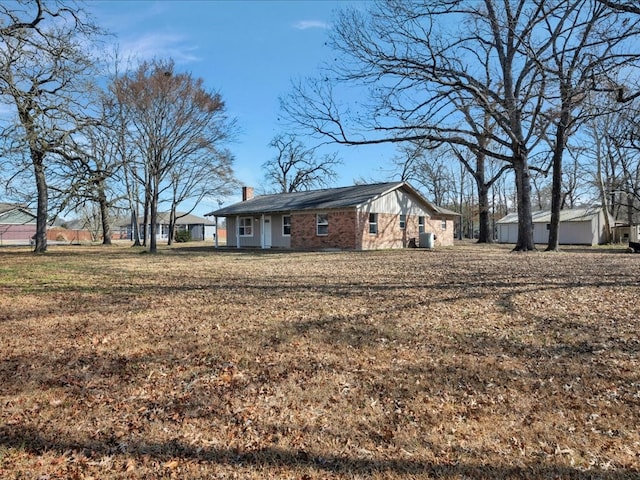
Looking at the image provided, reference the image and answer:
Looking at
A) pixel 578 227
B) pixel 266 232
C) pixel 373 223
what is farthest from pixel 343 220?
pixel 578 227

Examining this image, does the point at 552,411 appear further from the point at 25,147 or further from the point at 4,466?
the point at 25,147

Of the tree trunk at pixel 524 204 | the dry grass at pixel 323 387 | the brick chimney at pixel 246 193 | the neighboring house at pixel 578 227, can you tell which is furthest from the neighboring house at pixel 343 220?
the dry grass at pixel 323 387

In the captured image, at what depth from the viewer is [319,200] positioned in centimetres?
2462

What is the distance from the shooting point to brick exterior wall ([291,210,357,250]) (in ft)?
72.6

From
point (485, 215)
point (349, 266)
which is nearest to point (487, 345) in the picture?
point (349, 266)

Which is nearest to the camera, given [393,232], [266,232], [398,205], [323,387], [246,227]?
[323,387]

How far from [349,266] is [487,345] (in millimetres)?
8435

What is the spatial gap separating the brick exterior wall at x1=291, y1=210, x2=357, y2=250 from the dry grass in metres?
14.4

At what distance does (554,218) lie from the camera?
70.2 ft

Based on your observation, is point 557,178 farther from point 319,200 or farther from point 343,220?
point 319,200

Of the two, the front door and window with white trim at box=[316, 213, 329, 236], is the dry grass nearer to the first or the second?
window with white trim at box=[316, 213, 329, 236]

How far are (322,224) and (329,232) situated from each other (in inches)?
28.7

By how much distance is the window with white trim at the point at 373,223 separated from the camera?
22953 millimetres

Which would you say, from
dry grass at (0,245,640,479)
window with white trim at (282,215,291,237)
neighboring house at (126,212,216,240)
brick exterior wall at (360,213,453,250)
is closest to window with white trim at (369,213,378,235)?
brick exterior wall at (360,213,453,250)
